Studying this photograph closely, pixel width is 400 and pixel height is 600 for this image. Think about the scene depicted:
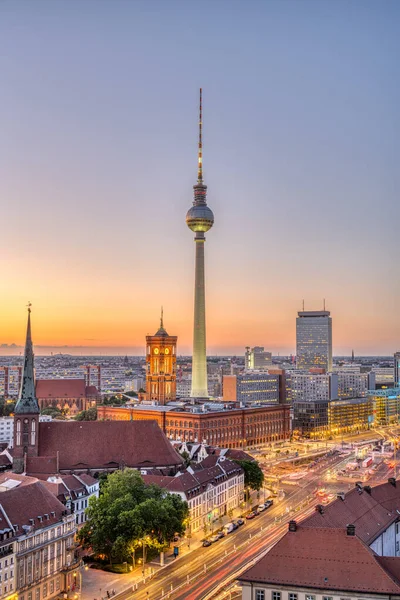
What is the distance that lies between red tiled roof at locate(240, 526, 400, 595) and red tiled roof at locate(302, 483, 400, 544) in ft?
14.1

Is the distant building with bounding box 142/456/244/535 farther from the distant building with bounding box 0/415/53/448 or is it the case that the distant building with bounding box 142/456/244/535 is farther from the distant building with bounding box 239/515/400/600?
the distant building with bounding box 0/415/53/448

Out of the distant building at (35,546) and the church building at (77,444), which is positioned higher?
the church building at (77,444)

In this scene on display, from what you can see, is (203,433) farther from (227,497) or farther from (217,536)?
(217,536)

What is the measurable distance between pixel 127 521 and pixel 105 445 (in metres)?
33.0

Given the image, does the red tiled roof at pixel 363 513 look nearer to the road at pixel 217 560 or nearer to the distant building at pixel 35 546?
the road at pixel 217 560

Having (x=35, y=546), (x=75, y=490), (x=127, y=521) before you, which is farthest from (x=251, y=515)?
(x=35, y=546)

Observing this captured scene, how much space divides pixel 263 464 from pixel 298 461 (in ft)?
31.7

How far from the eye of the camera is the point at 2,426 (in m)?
193

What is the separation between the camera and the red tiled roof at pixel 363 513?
58.2 m

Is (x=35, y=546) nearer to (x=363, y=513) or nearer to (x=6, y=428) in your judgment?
(x=363, y=513)

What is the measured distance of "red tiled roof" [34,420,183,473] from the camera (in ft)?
334

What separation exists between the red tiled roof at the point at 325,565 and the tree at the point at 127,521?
24541mm

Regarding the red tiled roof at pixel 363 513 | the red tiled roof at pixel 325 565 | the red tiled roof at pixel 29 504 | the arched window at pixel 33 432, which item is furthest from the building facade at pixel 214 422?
the red tiled roof at pixel 325 565

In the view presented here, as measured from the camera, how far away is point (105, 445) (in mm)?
104875
